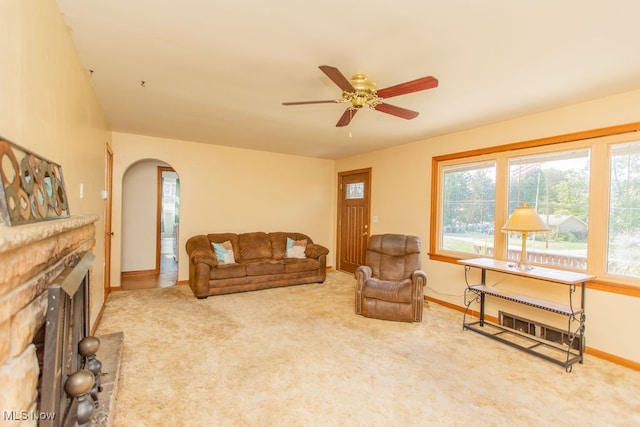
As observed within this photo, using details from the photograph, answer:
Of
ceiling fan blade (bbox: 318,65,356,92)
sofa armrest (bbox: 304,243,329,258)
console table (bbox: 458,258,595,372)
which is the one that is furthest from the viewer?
sofa armrest (bbox: 304,243,329,258)

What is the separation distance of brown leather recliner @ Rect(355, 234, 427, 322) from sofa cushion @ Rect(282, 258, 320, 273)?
124 centimetres

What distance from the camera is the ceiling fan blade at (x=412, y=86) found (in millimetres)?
2020

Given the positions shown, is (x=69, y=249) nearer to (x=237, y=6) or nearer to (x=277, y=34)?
(x=237, y=6)

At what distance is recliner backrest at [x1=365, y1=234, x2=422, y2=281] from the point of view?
415 cm

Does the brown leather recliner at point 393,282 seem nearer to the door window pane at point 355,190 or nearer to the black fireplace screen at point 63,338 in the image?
the door window pane at point 355,190

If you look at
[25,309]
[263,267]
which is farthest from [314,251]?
[25,309]

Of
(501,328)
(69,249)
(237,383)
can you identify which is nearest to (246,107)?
(69,249)

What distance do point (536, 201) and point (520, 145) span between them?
66 centimetres

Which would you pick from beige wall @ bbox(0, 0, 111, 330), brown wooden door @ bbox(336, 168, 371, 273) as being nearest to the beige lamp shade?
brown wooden door @ bbox(336, 168, 371, 273)

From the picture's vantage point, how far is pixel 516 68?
2.32m

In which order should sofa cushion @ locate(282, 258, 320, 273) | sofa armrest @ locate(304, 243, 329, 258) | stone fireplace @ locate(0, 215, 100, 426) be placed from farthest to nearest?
sofa armrest @ locate(304, 243, 329, 258) < sofa cushion @ locate(282, 258, 320, 273) < stone fireplace @ locate(0, 215, 100, 426)

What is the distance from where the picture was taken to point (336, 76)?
2016 mm

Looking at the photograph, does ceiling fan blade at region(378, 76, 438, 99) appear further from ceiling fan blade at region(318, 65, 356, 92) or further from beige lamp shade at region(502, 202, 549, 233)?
beige lamp shade at region(502, 202, 549, 233)

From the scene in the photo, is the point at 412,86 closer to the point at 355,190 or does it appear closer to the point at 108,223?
the point at 355,190
